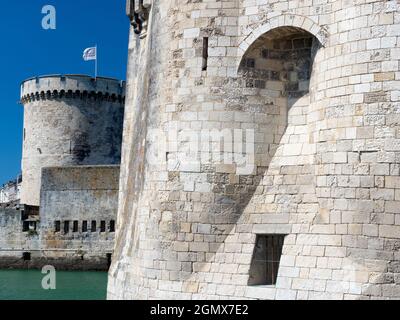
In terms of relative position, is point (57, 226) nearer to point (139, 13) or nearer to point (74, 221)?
point (74, 221)

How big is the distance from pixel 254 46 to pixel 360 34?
70.1 inches

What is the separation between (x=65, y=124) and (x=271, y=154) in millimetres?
26790

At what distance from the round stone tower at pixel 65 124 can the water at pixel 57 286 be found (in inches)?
324

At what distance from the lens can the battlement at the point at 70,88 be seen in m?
36.5

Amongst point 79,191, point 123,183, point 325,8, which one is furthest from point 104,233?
point 325,8

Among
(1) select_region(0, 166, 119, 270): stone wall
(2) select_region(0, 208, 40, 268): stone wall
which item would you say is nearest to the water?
(1) select_region(0, 166, 119, 270): stone wall

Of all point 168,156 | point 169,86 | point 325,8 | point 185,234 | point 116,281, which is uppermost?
point 325,8

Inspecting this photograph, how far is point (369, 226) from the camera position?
31.1 ft

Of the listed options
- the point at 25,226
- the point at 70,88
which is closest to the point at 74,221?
the point at 25,226

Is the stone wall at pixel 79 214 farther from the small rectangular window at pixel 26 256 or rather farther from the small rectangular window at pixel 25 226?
the small rectangular window at pixel 25 226

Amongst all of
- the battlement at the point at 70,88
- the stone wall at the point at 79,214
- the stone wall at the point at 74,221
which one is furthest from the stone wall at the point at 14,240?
the battlement at the point at 70,88

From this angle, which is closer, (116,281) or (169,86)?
(169,86)

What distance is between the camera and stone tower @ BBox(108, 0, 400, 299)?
959 cm

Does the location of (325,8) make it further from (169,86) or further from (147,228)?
(147,228)
